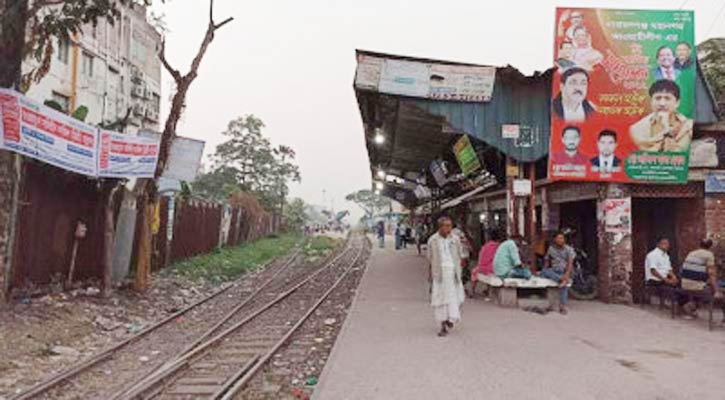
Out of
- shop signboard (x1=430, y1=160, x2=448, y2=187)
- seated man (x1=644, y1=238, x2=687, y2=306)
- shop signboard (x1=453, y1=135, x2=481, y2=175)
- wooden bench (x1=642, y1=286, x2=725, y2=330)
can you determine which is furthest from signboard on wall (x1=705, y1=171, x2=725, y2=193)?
shop signboard (x1=430, y1=160, x2=448, y2=187)

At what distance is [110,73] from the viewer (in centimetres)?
3197

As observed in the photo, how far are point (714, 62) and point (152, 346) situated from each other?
676 inches

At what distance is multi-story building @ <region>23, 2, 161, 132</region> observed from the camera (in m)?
26.9

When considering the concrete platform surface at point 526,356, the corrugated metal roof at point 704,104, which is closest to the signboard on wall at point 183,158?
the concrete platform surface at point 526,356

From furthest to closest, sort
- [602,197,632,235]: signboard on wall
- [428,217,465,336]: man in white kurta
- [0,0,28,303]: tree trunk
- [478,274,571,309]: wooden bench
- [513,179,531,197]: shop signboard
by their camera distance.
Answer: [513,179,531,197]: shop signboard, [602,197,632,235]: signboard on wall, [478,274,571,309]: wooden bench, [0,0,28,303]: tree trunk, [428,217,465,336]: man in white kurta

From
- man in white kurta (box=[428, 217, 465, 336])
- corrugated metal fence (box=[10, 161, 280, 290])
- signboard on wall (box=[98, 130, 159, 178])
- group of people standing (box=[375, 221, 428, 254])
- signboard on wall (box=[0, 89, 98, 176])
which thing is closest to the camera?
man in white kurta (box=[428, 217, 465, 336])

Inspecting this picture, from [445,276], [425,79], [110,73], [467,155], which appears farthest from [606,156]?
[110,73]

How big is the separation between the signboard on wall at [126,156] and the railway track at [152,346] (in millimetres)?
2913

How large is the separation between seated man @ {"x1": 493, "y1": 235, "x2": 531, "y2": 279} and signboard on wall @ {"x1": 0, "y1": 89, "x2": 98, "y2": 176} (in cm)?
763

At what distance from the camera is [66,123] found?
10.5 metres

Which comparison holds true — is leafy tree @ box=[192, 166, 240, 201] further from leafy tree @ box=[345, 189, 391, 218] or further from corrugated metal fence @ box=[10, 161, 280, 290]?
leafy tree @ box=[345, 189, 391, 218]

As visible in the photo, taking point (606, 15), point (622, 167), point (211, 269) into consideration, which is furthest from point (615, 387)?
point (211, 269)

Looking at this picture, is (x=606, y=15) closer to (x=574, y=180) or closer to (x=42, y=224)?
(x=574, y=180)

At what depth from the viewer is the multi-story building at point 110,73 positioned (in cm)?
2694
